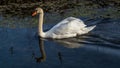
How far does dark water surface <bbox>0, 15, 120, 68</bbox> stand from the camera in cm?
997

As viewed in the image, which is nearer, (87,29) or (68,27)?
(68,27)

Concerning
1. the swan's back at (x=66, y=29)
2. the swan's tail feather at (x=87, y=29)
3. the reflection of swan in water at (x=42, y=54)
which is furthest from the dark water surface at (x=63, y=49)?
the swan's back at (x=66, y=29)

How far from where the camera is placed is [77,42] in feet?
38.8

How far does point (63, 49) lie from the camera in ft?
36.8

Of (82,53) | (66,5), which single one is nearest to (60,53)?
(82,53)

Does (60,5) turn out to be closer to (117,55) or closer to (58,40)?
(58,40)

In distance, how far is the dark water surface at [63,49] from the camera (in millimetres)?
9969

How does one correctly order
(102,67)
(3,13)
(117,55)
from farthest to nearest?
(3,13) < (117,55) < (102,67)

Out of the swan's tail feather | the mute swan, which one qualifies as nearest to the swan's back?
the mute swan

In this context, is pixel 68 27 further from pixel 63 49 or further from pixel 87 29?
pixel 63 49

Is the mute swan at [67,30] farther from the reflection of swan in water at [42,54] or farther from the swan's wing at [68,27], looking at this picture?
the reflection of swan in water at [42,54]

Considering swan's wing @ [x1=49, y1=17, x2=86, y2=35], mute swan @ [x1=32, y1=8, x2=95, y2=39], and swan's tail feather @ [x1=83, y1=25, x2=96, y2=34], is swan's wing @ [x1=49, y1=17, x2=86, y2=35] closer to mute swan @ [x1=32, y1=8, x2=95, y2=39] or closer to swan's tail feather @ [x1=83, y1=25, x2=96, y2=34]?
mute swan @ [x1=32, y1=8, x2=95, y2=39]

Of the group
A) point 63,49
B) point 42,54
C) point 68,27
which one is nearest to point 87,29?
point 68,27

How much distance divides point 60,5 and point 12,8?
2.03 m
